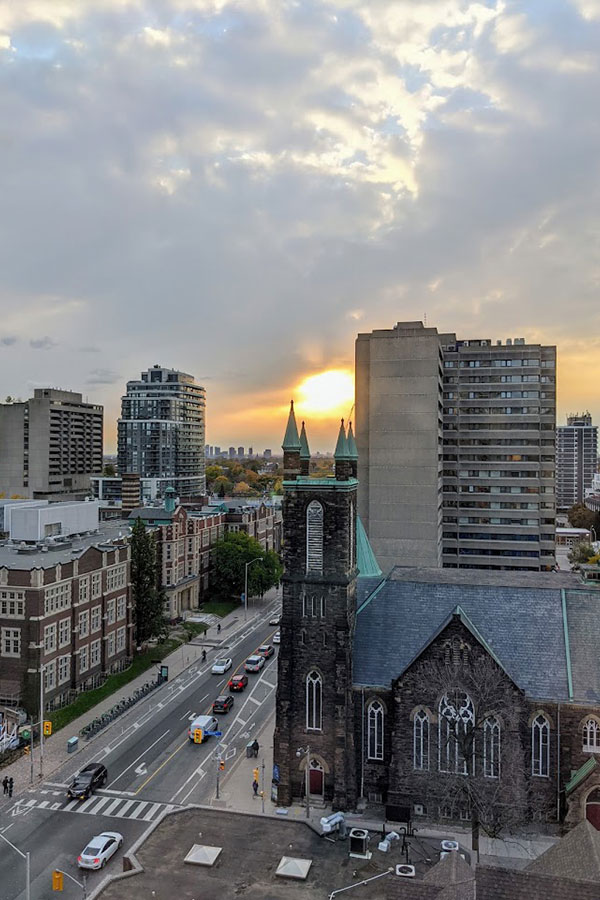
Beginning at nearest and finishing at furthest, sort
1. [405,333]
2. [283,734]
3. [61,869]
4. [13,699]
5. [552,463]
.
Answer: [61,869] < [283,734] < [13,699] < [405,333] < [552,463]

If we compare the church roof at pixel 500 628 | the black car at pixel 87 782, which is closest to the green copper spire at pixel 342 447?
the church roof at pixel 500 628

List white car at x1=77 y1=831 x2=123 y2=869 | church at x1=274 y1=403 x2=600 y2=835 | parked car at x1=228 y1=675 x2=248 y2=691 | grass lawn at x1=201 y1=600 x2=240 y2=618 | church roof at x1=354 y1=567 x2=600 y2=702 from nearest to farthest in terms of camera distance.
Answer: white car at x1=77 y1=831 x2=123 y2=869 < church at x1=274 y1=403 x2=600 y2=835 < church roof at x1=354 y1=567 x2=600 y2=702 < parked car at x1=228 y1=675 x2=248 y2=691 < grass lawn at x1=201 y1=600 x2=240 y2=618

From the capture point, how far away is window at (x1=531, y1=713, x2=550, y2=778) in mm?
40281

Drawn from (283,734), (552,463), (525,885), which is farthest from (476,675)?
(552,463)

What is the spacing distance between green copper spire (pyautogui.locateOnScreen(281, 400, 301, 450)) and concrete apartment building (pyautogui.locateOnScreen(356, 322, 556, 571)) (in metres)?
51.2

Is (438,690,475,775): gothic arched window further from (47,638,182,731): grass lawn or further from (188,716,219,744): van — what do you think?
(47,638,182,731): grass lawn

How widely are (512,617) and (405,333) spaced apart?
5983cm

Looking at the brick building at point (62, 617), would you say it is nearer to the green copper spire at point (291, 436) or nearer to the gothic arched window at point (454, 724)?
the green copper spire at point (291, 436)

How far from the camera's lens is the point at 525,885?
886 inches

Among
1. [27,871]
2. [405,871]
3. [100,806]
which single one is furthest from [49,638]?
[405,871]

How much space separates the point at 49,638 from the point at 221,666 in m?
20.5

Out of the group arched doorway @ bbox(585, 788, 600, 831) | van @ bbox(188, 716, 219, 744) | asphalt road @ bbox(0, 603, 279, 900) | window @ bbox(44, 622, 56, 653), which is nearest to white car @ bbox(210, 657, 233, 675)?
asphalt road @ bbox(0, 603, 279, 900)

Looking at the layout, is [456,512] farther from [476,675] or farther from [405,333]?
[476,675]

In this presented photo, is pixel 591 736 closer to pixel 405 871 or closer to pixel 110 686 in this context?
pixel 405 871
